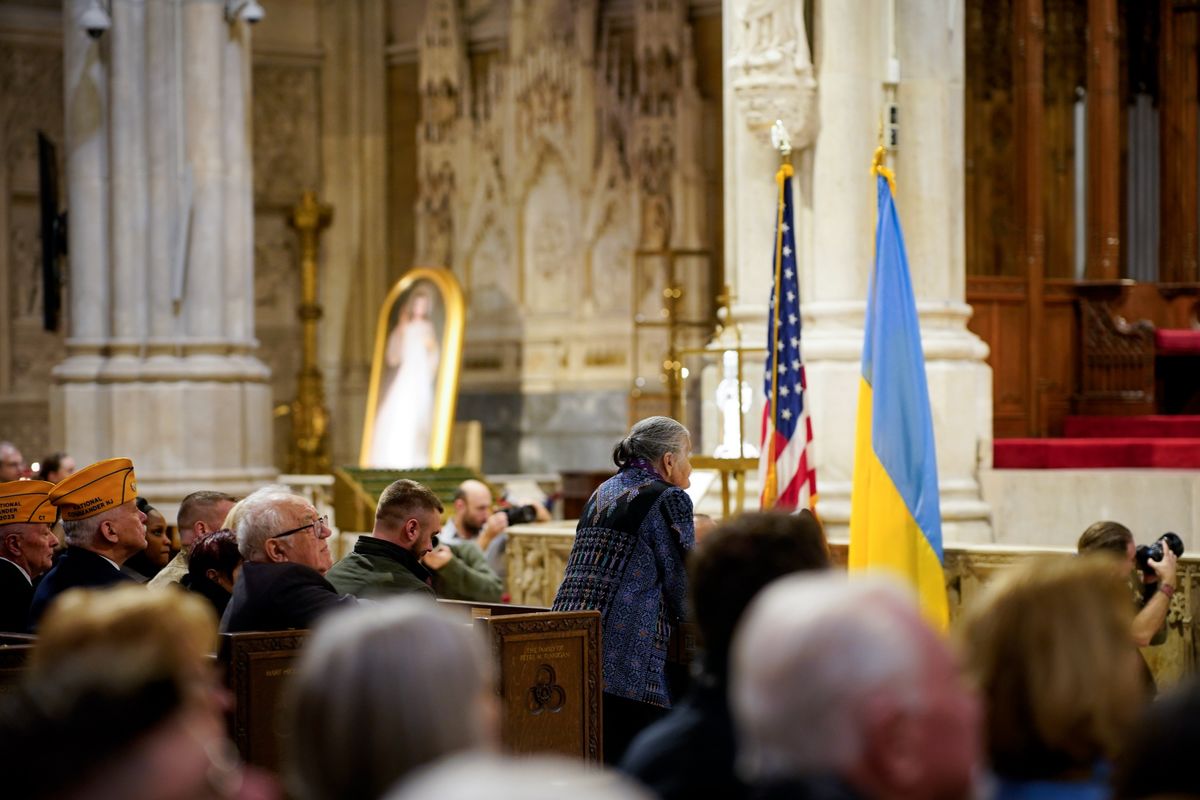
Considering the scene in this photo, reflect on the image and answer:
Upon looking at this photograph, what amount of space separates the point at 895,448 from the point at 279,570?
286 cm

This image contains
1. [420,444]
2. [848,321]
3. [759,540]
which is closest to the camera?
[759,540]

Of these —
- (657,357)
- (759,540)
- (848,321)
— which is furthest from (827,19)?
(657,357)

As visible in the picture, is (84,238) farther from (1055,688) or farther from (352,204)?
(1055,688)

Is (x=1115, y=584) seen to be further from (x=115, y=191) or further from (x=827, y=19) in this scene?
(x=115, y=191)

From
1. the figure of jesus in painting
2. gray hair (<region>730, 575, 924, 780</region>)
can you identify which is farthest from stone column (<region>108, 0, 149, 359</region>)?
gray hair (<region>730, 575, 924, 780</region>)

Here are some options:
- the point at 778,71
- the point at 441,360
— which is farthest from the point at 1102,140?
the point at 441,360

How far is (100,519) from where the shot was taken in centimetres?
552

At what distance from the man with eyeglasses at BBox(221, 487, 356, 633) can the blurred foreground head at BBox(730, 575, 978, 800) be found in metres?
2.80

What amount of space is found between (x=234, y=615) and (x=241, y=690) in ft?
0.90

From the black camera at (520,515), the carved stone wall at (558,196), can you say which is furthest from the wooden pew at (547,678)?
the carved stone wall at (558,196)

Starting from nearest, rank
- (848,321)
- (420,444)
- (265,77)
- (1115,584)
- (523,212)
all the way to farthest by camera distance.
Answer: (1115,584)
(848,321)
(420,444)
(523,212)
(265,77)

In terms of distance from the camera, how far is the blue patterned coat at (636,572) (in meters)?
5.27

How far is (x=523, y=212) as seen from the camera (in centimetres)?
1541

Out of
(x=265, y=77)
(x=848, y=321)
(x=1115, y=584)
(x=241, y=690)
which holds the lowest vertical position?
(x=241, y=690)
